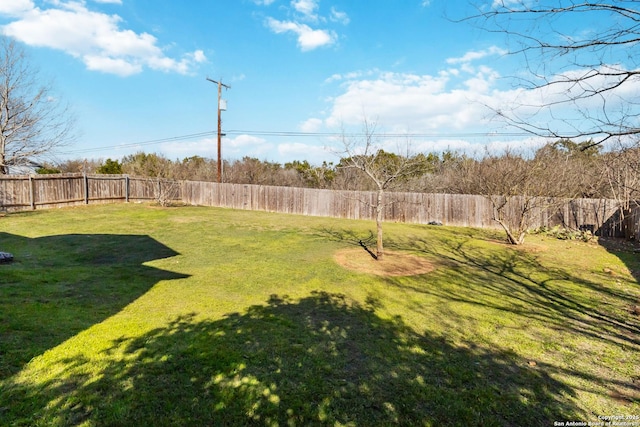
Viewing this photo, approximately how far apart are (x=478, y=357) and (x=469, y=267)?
4.47m

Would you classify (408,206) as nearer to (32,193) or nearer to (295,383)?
(295,383)

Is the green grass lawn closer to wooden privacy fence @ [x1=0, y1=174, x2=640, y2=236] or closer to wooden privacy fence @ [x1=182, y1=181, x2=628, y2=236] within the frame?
wooden privacy fence @ [x1=182, y1=181, x2=628, y2=236]

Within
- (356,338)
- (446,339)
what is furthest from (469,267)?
(356,338)

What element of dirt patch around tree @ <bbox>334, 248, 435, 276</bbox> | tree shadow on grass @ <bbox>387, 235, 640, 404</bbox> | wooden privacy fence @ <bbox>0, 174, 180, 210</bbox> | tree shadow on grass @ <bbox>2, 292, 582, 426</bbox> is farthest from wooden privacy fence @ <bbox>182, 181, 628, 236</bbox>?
tree shadow on grass @ <bbox>2, 292, 582, 426</bbox>

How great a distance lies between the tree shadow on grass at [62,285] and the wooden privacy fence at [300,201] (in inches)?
316

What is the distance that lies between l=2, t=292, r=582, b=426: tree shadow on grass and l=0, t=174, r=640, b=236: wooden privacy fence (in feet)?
33.1

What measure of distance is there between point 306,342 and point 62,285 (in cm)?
439

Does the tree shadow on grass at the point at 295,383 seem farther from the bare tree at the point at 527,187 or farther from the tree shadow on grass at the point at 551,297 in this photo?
the bare tree at the point at 527,187

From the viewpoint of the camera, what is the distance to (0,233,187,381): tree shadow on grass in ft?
11.5

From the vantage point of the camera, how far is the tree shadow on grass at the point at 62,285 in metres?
3.51

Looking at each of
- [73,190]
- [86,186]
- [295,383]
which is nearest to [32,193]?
[73,190]

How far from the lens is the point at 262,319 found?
438 cm

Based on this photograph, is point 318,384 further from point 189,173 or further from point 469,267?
point 189,173

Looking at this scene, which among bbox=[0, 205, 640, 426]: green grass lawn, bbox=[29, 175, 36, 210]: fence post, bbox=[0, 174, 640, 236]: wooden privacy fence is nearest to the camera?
bbox=[0, 205, 640, 426]: green grass lawn
